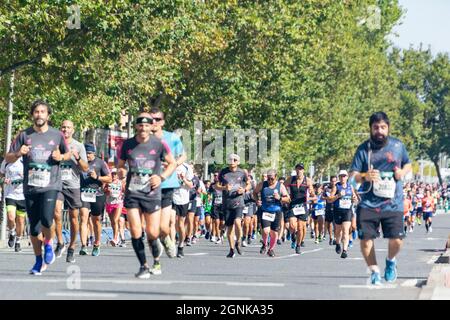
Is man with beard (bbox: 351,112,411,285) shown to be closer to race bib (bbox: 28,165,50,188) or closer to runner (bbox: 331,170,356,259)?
race bib (bbox: 28,165,50,188)

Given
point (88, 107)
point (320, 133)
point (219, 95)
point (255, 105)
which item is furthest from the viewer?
point (320, 133)

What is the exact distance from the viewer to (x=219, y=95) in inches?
1827

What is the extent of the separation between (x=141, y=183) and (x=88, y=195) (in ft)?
23.1

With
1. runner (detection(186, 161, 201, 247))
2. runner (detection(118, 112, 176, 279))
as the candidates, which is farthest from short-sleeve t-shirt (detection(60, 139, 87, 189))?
runner (detection(186, 161, 201, 247))

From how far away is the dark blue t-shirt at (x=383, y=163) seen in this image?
557 inches

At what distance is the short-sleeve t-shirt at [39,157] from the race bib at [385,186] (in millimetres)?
3552

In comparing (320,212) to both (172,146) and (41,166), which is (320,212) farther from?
(41,166)

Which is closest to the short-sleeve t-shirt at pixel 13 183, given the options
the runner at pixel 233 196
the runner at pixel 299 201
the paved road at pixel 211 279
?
the paved road at pixel 211 279

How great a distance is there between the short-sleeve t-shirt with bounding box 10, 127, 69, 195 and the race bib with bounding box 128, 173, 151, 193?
82 cm

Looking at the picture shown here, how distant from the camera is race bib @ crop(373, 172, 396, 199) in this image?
14.1m

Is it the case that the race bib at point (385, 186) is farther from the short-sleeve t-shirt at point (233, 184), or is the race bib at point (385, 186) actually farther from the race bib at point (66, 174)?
the short-sleeve t-shirt at point (233, 184)

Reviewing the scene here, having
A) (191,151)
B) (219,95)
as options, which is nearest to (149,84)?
(219,95)

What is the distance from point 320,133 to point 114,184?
43.8 metres
